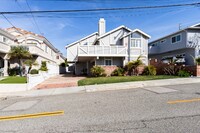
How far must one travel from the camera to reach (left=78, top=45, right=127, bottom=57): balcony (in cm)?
2064

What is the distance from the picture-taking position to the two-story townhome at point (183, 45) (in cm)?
2355

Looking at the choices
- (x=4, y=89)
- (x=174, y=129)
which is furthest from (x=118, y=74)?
(x=174, y=129)

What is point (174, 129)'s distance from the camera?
4055mm

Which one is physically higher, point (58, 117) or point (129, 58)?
point (129, 58)

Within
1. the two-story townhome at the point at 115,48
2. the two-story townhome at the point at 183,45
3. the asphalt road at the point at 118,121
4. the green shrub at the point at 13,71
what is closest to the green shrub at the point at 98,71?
the two-story townhome at the point at 115,48

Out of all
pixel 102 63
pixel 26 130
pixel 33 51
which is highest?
pixel 33 51

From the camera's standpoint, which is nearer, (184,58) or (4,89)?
(4,89)

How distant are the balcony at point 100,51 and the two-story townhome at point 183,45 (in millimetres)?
6288

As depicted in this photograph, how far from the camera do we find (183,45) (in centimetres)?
2414

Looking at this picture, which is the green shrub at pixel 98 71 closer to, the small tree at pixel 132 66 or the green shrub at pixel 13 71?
the small tree at pixel 132 66

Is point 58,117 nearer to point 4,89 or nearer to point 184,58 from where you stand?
point 4,89

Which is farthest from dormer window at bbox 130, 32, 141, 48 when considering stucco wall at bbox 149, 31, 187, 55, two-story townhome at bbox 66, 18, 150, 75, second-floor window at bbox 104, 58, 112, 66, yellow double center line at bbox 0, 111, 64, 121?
yellow double center line at bbox 0, 111, 64, 121

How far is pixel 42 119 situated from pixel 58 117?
1.67 feet

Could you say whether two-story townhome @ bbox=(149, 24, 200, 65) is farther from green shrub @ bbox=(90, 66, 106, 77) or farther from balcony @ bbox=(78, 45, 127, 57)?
green shrub @ bbox=(90, 66, 106, 77)
